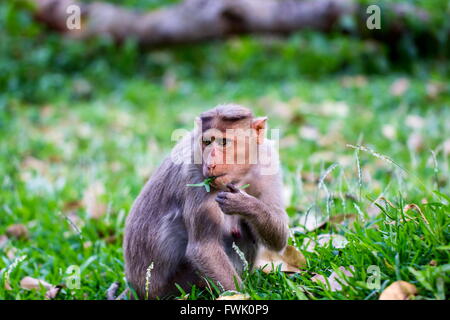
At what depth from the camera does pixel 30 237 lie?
4.46 meters

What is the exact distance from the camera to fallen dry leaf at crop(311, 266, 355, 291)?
2753mm

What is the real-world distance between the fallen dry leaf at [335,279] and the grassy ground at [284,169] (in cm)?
4

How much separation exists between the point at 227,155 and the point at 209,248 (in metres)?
0.48

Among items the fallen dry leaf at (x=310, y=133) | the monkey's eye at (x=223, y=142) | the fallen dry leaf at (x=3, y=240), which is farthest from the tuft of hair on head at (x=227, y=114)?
the fallen dry leaf at (x=310, y=133)

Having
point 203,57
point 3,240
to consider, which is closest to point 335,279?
point 3,240

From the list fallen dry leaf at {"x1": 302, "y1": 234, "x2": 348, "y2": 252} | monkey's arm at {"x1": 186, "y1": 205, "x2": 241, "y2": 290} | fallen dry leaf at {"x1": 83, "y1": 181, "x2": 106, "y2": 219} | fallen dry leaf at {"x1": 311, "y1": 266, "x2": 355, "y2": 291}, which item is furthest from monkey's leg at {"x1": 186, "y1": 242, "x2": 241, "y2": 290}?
fallen dry leaf at {"x1": 83, "y1": 181, "x2": 106, "y2": 219}

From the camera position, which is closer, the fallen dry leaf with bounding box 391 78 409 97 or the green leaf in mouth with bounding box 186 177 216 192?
the green leaf in mouth with bounding box 186 177 216 192

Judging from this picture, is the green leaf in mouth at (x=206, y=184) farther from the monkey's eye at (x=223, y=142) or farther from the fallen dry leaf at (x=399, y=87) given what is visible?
the fallen dry leaf at (x=399, y=87)

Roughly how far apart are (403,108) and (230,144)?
4827mm

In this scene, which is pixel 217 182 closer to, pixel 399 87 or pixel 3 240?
pixel 3 240

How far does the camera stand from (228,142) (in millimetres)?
3064

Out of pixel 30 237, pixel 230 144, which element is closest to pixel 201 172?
pixel 230 144

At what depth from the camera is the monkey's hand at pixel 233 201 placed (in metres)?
2.96

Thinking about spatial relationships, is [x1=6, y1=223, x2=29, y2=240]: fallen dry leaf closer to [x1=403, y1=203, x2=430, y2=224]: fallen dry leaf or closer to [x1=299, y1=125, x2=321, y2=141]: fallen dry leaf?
[x1=403, y1=203, x2=430, y2=224]: fallen dry leaf
